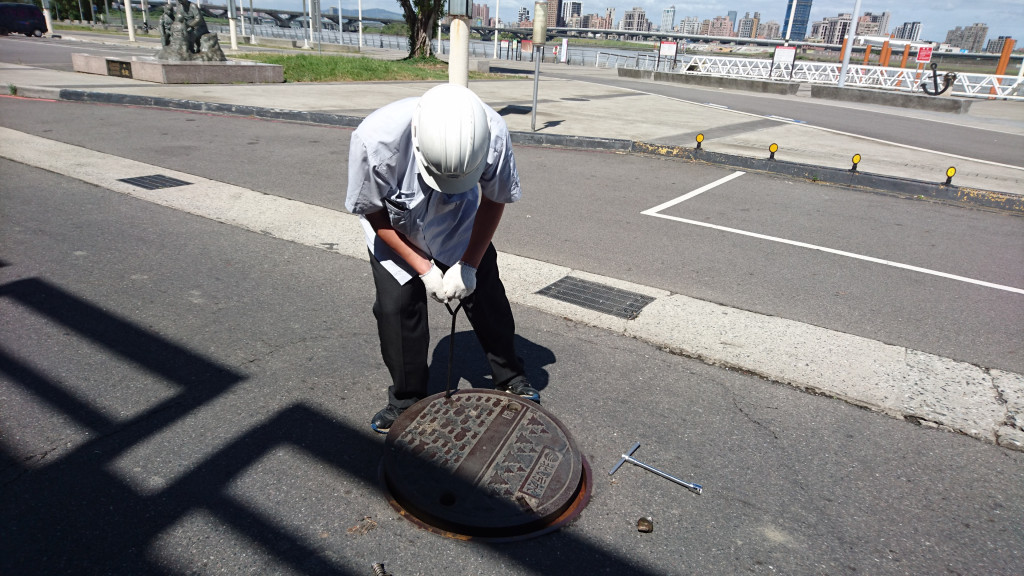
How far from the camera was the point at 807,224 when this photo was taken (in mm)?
6199

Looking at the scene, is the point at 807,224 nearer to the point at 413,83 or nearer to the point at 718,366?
the point at 718,366

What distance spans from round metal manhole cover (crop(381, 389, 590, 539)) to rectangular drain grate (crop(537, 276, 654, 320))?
4.66ft

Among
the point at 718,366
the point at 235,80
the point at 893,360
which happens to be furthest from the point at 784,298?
the point at 235,80

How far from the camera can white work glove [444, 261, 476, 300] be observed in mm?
2379

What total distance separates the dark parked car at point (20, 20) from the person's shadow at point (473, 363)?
43.7m

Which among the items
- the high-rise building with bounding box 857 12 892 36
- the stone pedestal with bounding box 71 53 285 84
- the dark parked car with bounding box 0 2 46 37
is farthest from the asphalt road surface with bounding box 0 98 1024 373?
the high-rise building with bounding box 857 12 892 36

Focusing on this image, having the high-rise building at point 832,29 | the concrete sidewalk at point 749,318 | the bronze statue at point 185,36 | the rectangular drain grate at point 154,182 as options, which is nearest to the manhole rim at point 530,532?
the concrete sidewalk at point 749,318

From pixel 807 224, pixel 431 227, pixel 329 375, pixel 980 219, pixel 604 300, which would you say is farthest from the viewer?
pixel 980 219

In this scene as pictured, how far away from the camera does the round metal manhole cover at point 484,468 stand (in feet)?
7.18

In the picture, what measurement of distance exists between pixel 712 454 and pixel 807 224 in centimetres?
441

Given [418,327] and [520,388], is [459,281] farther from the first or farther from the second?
[520,388]

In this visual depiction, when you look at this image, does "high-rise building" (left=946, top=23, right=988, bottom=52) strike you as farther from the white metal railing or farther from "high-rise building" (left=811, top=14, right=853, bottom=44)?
the white metal railing

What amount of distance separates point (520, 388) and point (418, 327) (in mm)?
674

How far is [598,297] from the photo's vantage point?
421cm
